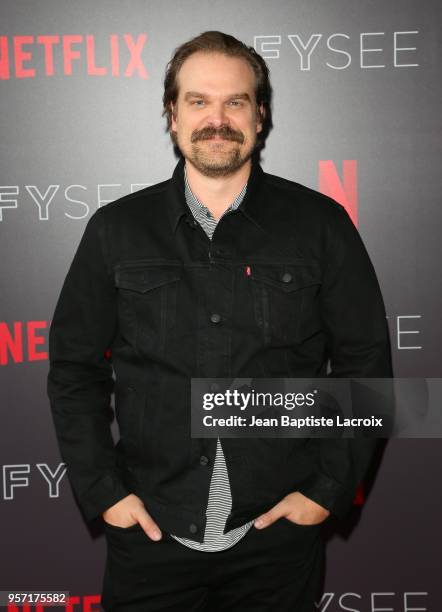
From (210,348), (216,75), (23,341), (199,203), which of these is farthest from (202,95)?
(23,341)

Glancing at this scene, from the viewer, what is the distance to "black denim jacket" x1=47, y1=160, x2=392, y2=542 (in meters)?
1.78

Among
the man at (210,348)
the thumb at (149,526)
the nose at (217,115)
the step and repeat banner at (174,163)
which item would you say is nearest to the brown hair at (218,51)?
the man at (210,348)

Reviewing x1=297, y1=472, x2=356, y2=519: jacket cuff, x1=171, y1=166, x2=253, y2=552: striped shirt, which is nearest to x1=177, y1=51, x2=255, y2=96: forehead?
x1=171, y1=166, x2=253, y2=552: striped shirt

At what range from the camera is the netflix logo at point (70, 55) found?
2.27m

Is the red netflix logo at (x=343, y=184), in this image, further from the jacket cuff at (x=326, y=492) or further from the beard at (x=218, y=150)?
the jacket cuff at (x=326, y=492)

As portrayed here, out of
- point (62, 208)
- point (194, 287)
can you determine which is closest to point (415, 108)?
point (194, 287)

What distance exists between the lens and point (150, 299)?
1.82 metres

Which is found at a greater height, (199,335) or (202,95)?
(202,95)

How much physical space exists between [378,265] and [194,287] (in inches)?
32.6

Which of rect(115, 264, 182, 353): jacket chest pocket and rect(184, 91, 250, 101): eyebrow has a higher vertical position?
rect(184, 91, 250, 101): eyebrow

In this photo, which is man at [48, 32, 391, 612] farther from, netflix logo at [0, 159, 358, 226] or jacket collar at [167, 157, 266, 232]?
netflix logo at [0, 159, 358, 226]

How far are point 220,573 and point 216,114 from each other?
121 centimetres

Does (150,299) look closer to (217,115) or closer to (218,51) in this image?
(217,115)

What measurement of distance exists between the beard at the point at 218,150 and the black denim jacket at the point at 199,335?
10cm
